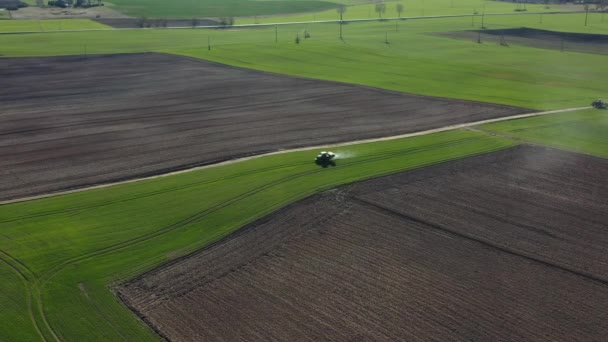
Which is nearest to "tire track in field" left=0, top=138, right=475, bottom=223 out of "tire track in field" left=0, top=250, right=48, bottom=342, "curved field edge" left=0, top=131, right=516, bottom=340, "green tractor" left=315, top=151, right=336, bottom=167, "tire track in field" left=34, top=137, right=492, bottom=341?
"curved field edge" left=0, top=131, right=516, bottom=340

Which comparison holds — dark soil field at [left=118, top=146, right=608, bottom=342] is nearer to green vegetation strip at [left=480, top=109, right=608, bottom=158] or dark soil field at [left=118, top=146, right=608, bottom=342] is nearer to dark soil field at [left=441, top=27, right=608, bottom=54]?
green vegetation strip at [left=480, top=109, right=608, bottom=158]

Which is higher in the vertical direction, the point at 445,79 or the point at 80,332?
the point at 445,79

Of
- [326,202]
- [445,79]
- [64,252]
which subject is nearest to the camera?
[64,252]

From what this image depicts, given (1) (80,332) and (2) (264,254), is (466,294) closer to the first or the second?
(2) (264,254)

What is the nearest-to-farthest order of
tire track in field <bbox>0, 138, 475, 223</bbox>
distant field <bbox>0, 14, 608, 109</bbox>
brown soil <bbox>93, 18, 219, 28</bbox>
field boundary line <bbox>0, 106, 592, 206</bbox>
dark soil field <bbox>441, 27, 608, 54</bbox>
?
tire track in field <bbox>0, 138, 475, 223</bbox>
field boundary line <bbox>0, 106, 592, 206</bbox>
distant field <bbox>0, 14, 608, 109</bbox>
dark soil field <bbox>441, 27, 608, 54</bbox>
brown soil <bbox>93, 18, 219, 28</bbox>

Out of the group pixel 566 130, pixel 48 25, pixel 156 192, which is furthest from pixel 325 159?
pixel 48 25

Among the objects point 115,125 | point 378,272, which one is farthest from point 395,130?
point 378,272

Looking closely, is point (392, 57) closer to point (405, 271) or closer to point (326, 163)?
point (326, 163)
